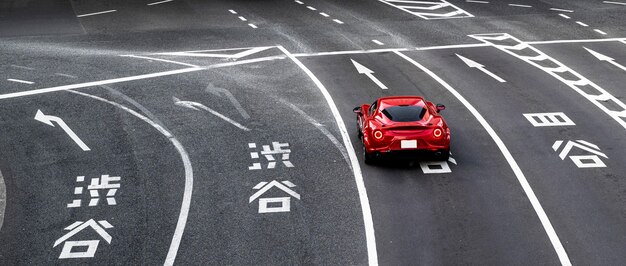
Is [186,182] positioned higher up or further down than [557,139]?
further down

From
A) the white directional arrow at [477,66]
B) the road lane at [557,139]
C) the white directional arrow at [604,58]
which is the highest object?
the road lane at [557,139]

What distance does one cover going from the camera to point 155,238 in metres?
19.8

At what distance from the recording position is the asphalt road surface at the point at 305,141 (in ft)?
63.9

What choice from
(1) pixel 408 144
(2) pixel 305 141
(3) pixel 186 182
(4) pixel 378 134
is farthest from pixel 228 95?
(1) pixel 408 144

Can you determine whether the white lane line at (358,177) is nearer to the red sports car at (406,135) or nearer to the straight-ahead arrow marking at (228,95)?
the red sports car at (406,135)

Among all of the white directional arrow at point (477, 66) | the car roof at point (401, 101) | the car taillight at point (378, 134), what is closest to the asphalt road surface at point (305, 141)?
the white directional arrow at point (477, 66)

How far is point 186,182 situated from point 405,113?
536 centimetres

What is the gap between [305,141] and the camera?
25.6 m

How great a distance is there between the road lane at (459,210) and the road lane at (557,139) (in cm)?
59

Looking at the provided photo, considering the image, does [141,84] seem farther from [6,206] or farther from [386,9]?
[386,9]

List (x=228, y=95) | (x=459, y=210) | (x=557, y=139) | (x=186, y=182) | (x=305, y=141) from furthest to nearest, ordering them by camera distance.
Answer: (x=228, y=95)
(x=305, y=141)
(x=557, y=139)
(x=186, y=182)
(x=459, y=210)

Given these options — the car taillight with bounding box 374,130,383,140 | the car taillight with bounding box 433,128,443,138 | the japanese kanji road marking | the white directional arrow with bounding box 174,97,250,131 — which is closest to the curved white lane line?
the white directional arrow with bounding box 174,97,250,131

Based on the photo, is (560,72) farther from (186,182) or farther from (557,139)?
(186,182)

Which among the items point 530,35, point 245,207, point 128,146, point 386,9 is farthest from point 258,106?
point 386,9
